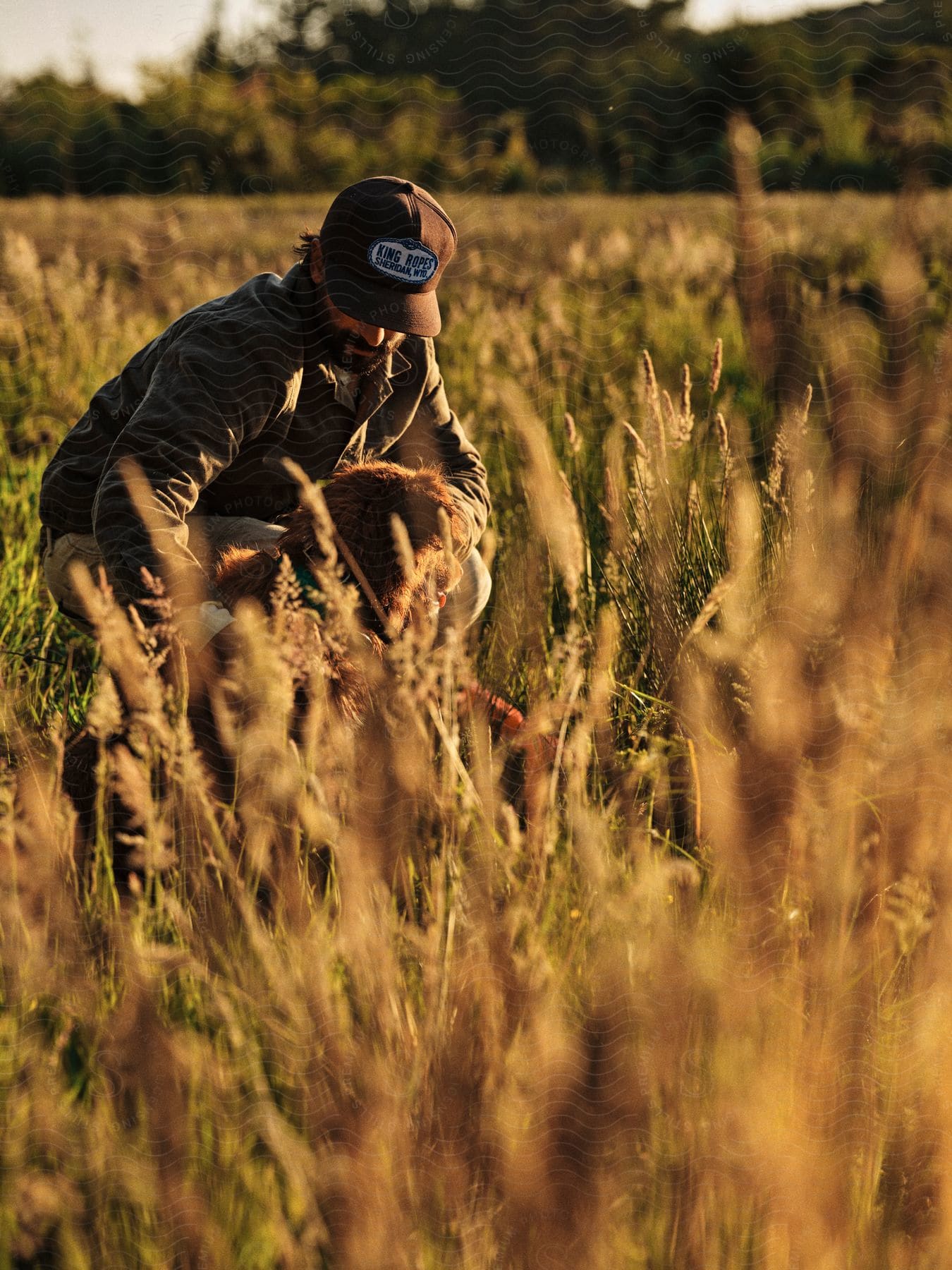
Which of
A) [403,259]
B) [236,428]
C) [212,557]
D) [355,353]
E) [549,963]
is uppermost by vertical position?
[403,259]

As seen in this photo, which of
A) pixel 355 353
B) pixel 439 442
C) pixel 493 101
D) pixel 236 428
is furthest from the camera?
pixel 493 101

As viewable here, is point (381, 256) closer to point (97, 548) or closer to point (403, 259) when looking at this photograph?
point (403, 259)

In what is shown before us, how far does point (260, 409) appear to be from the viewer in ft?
7.02

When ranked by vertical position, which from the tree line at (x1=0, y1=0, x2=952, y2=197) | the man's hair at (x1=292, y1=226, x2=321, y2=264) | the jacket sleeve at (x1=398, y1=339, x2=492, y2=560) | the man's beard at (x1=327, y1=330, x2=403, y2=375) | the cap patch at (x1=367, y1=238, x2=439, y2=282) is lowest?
the jacket sleeve at (x1=398, y1=339, x2=492, y2=560)

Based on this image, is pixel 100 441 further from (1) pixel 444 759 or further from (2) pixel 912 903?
(2) pixel 912 903

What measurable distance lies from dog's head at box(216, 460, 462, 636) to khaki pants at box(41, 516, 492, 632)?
0.24 meters

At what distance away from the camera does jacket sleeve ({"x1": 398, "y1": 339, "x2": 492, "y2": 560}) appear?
2652mm

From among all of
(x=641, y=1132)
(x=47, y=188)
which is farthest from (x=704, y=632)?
(x=47, y=188)

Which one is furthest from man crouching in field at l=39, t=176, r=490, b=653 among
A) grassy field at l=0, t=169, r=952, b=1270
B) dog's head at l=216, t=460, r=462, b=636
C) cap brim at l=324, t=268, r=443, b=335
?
grassy field at l=0, t=169, r=952, b=1270

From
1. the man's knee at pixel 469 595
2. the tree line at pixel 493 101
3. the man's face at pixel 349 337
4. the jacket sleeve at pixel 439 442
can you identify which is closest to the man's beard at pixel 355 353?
the man's face at pixel 349 337

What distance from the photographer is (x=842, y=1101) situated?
3.91ft

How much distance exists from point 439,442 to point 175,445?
2.83ft

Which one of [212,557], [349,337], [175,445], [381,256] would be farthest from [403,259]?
[212,557]

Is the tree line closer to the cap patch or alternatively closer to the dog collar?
the cap patch
